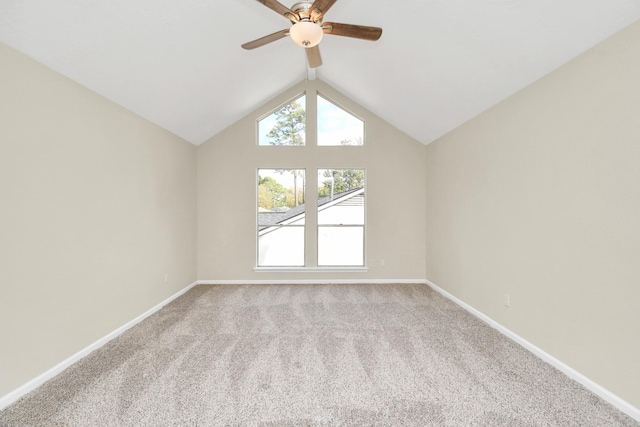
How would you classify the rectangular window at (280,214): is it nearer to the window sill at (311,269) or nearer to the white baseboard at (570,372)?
the window sill at (311,269)

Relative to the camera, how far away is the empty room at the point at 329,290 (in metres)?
1.75

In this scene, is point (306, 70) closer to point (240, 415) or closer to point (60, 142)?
point (60, 142)

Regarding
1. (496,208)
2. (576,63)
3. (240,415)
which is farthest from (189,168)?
(576,63)

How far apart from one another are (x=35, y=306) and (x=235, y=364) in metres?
Answer: 1.49

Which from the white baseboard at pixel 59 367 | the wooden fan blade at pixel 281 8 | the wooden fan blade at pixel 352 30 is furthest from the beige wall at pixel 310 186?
the wooden fan blade at pixel 281 8

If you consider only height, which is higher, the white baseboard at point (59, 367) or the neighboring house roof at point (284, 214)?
the neighboring house roof at point (284, 214)

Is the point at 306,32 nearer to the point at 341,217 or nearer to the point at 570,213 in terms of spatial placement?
the point at 570,213

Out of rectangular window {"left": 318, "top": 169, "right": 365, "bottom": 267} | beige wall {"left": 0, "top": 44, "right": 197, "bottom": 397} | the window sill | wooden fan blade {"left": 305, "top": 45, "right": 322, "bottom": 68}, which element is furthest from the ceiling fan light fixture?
the window sill

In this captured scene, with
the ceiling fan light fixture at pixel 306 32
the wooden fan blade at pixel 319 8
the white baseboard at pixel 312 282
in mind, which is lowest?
the white baseboard at pixel 312 282

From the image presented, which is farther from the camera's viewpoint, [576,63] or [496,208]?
[496,208]

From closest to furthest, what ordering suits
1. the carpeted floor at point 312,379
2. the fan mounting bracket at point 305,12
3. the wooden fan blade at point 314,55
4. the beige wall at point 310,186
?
the carpeted floor at point 312,379 < the fan mounting bracket at point 305,12 < the wooden fan blade at point 314,55 < the beige wall at point 310,186

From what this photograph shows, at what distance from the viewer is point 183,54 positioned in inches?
105

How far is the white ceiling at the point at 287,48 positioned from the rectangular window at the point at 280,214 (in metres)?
1.38

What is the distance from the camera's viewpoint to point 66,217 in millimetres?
2217
